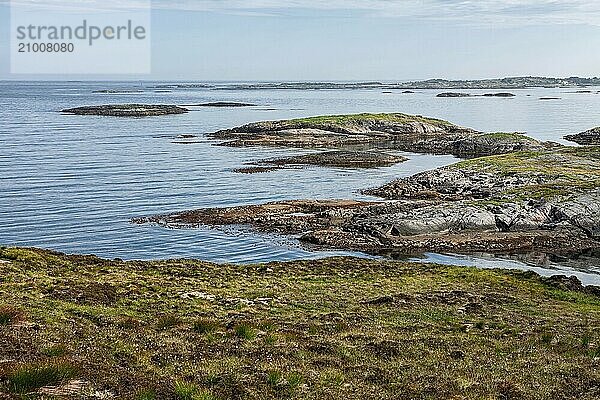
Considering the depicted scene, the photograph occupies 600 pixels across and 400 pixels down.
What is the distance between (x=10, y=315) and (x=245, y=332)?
6418 mm

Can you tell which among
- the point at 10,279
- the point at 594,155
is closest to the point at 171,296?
the point at 10,279

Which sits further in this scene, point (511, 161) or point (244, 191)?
point (511, 161)

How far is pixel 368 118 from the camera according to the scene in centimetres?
13212

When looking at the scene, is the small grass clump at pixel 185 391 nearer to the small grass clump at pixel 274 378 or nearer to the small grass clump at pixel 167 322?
the small grass clump at pixel 274 378

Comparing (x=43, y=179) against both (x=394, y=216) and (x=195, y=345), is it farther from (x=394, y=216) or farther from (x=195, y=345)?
(x=195, y=345)

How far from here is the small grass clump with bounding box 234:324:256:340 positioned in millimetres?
19344

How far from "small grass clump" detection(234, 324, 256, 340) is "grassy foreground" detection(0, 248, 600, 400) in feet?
0.19

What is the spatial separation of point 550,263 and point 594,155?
127 ft

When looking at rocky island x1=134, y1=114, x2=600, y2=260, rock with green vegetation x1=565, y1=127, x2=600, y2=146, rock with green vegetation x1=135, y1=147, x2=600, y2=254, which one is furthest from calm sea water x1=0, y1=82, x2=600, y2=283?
rock with green vegetation x1=565, y1=127, x2=600, y2=146

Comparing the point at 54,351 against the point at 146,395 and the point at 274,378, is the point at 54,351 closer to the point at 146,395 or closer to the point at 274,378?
the point at 146,395

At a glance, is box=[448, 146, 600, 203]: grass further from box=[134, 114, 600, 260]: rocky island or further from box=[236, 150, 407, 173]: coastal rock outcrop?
box=[236, 150, 407, 173]: coastal rock outcrop

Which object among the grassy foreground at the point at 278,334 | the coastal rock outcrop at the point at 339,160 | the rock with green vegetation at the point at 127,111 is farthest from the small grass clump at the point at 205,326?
the rock with green vegetation at the point at 127,111

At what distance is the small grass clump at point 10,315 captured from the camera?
59.8ft

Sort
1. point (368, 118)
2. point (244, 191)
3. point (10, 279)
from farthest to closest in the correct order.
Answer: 1. point (368, 118)
2. point (244, 191)
3. point (10, 279)
